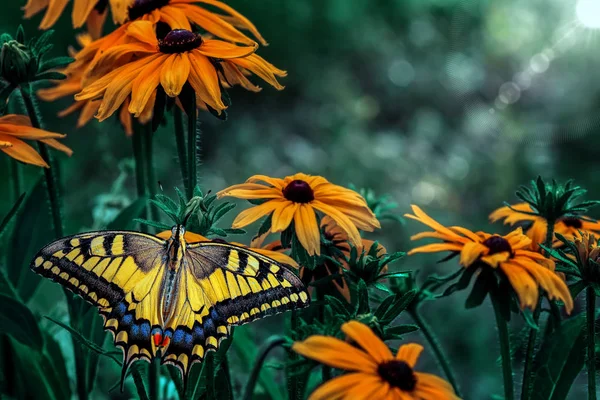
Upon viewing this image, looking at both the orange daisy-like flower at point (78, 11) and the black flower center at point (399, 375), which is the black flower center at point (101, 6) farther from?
the black flower center at point (399, 375)

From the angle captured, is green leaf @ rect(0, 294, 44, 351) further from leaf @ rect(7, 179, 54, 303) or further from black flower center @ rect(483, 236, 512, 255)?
black flower center @ rect(483, 236, 512, 255)

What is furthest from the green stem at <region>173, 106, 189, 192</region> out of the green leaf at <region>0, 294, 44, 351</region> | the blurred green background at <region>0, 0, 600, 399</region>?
the blurred green background at <region>0, 0, 600, 399</region>

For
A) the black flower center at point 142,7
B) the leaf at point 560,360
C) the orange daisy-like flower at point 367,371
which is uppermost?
the black flower center at point 142,7

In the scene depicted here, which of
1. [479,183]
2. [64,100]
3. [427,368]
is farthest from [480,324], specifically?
[64,100]

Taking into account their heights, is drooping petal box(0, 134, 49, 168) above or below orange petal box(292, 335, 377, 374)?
above

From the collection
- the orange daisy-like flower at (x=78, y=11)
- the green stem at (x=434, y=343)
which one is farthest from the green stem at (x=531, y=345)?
the orange daisy-like flower at (x=78, y=11)

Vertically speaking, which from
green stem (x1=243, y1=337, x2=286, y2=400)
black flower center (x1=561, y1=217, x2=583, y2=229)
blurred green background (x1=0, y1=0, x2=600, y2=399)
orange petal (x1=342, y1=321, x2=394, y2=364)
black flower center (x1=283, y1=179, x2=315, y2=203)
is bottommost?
orange petal (x1=342, y1=321, x2=394, y2=364)

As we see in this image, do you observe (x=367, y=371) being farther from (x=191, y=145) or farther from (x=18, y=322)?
(x=18, y=322)
